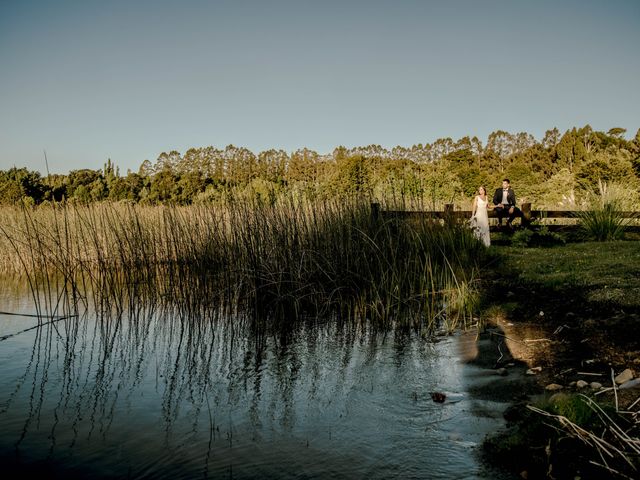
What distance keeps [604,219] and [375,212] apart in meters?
6.96

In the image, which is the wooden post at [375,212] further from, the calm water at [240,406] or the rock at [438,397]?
the rock at [438,397]

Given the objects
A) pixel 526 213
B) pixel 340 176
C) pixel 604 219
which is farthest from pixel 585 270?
pixel 340 176

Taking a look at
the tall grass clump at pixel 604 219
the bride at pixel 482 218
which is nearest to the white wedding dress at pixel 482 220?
the bride at pixel 482 218

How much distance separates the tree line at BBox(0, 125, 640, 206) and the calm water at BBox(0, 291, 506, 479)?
1.89 meters

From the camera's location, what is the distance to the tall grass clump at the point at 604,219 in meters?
11.1

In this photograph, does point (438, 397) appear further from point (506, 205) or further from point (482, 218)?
point (506, 205)

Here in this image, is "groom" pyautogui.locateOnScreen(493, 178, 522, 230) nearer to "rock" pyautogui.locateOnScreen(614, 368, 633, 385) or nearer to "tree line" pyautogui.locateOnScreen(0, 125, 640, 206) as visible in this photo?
"tree line" pyautogui.locateOnScreen(0, 125, 640, 206)

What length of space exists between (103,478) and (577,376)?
9.54ft

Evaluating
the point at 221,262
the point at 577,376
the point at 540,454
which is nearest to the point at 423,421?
the point at 540,454

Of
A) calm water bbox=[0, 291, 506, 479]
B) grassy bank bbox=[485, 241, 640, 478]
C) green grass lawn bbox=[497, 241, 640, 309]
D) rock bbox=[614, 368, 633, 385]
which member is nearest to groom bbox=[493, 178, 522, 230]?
green grass lawn bbox=[497, 241, 640, 309]

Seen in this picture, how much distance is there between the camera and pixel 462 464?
8.29 feet

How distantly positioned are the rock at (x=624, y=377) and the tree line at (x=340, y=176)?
3.81 metres

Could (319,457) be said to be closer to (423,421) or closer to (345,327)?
(423,421)

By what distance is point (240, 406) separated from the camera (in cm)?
346
